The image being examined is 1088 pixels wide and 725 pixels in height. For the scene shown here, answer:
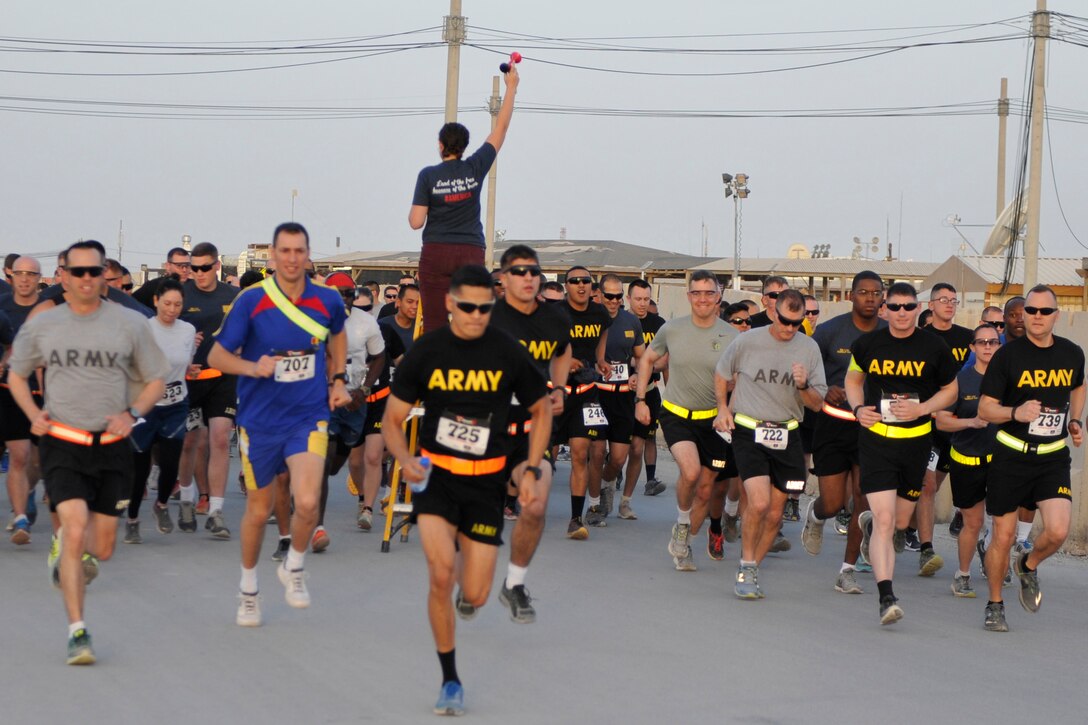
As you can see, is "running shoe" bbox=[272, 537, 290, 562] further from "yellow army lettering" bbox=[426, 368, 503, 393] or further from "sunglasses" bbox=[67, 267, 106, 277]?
"yellow army lettering" bbox=[426, 368, 503, 393]

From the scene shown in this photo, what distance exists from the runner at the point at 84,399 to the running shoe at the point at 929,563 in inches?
245

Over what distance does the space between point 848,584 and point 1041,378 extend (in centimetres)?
210

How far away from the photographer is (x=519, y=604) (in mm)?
7805

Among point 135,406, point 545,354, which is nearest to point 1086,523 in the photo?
point 545,354

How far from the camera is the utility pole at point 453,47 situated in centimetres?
2711

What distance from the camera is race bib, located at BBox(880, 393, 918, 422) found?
9188 millimetres

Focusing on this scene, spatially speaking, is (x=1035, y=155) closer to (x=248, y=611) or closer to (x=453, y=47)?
(x=453, y=47)

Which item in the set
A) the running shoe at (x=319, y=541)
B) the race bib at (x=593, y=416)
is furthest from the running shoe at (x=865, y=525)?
the running shoe at (x=319, y=541)

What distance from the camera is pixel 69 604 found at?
6859 millimetres

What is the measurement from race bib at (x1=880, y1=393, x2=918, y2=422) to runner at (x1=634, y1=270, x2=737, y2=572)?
183 centimetres

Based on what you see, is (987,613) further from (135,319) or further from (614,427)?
(135,319)

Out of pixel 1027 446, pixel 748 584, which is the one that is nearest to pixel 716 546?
pixel 748 584

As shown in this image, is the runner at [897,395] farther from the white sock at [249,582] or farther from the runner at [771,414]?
the white sock at [249,582]

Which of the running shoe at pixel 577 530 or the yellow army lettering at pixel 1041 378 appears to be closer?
the yellow army lettering at pixel 1041 378
